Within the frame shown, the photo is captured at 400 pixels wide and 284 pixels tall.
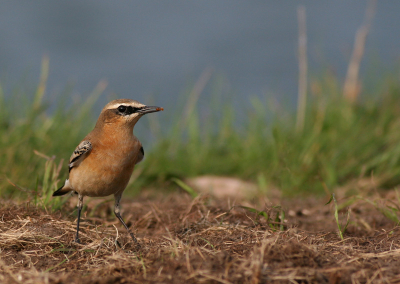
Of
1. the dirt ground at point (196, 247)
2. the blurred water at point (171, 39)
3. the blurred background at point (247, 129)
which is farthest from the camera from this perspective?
the blurred water at point (171, 39)

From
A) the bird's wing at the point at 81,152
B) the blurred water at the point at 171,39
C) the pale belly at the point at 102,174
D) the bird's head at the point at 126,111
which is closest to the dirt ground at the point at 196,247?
the pale belly at the point at 102,174

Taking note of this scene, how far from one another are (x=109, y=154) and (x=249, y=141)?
4.38 m

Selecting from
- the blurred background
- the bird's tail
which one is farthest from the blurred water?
the bird's tail

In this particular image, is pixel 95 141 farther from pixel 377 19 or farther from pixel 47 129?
pixel 377 19

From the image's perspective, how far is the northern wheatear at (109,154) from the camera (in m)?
5.41

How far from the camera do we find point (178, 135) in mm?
9625

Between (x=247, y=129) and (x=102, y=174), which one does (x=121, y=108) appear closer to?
(x=102, y=174)

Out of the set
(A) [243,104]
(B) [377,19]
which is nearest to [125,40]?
(B) [377,19]

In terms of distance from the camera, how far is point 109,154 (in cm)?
542

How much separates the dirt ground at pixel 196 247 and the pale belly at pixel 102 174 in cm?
42

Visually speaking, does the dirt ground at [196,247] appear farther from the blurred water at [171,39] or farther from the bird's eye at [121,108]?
the blurred water at [171,39]

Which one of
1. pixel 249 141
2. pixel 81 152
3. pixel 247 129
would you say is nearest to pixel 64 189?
pixel 81 152

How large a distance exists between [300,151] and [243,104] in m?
2.01

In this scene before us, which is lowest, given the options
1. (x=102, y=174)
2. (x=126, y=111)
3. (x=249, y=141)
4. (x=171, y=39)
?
(x=249, y=141)
